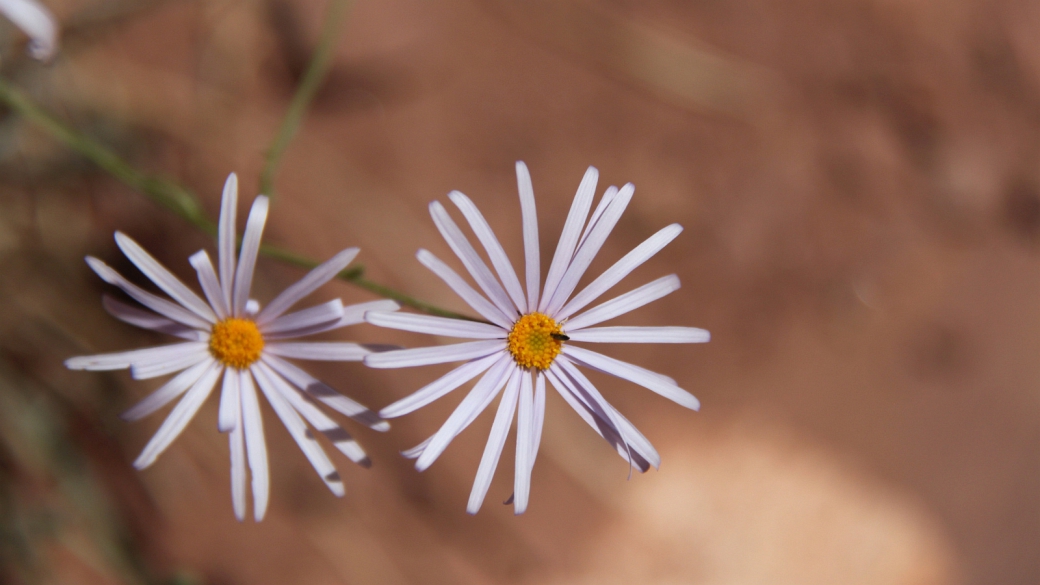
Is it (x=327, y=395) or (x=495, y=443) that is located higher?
(x=327, y=395)

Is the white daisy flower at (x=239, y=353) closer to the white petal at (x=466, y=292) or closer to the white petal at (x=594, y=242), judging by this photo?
the white petal at (x=466, y=292)

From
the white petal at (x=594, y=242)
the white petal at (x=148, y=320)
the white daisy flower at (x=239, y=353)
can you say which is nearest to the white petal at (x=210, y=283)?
the white daisy flower at (x=239, y=353)

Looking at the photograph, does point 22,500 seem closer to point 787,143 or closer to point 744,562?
point 744,562

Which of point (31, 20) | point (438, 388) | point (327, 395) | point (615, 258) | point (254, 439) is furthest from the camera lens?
point (615, 258)

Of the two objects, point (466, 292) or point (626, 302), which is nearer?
point (466, 292)

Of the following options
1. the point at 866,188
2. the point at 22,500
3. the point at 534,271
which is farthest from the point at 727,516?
the point at 22,500

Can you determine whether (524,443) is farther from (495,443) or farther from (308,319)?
(308,319)

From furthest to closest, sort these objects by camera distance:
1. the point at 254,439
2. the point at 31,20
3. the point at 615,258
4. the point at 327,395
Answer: the point at 615,258 → the point at 254,439 → the point at 327,395 → the point at 31,20

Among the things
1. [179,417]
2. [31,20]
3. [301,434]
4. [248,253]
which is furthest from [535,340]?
[31,20]
